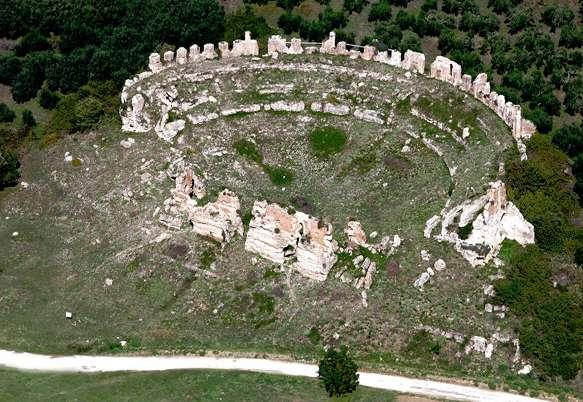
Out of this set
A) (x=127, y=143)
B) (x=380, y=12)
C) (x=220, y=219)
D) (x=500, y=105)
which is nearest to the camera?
(x=220, y=219)

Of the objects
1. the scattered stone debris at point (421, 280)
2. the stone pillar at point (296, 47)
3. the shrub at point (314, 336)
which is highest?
the stone pillar at point (296, 47)

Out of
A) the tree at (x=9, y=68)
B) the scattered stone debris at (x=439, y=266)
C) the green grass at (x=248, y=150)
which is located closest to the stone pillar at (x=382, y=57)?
the green grass at (x=248, y=150)

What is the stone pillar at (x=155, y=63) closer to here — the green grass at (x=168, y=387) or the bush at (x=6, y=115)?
the bush at (x=6, y=115)

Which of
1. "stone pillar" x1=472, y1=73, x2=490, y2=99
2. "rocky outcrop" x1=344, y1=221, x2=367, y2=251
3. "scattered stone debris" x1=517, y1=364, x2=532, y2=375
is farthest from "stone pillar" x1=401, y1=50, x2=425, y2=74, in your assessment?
"scattered stone debris" x1=517, y1=364, x2=532, y2=375

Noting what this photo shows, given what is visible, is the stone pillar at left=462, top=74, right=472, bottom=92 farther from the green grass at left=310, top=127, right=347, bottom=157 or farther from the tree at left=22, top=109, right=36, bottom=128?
the tree at left=22, top=109, right=36, bottom=128

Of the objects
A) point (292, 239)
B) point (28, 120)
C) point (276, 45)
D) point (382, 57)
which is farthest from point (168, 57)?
point (292, 239)

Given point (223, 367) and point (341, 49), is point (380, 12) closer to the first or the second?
point (341, 49)
